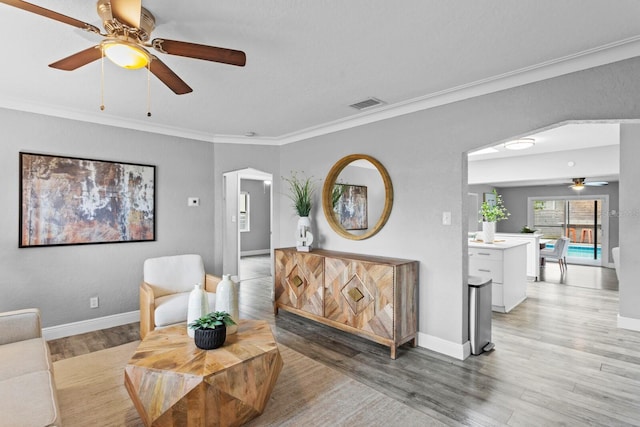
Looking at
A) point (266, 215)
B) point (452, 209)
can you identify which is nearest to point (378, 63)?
point (452, 209)

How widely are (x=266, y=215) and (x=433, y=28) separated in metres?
8.68

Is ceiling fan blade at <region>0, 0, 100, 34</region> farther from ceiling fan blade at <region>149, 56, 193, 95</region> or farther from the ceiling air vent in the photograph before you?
the ceiling air vent

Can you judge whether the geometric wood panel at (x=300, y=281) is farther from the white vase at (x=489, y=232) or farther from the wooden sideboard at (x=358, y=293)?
the white vase at (x=489, y=232)

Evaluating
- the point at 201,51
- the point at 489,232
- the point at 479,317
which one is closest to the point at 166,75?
the point at 201,51

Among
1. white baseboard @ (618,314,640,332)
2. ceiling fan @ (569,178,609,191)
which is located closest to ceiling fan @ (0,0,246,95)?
white baseboard @ (618,314,640,332)

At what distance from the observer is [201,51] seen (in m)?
1.76

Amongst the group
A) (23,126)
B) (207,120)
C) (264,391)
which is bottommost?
(264,391)

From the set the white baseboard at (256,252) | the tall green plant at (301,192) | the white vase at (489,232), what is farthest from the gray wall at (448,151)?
the white baseboard at (256,252)

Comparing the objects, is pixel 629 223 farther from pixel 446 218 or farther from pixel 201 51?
pixel 201 51

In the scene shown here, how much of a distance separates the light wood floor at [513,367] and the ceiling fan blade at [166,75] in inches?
99.0

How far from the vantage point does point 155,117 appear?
154 inches

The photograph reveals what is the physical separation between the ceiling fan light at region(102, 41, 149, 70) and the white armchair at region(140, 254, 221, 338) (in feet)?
7.14

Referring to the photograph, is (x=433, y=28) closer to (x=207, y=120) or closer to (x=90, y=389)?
(x=207, y=120)

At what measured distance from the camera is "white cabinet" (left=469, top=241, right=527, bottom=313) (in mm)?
4387
